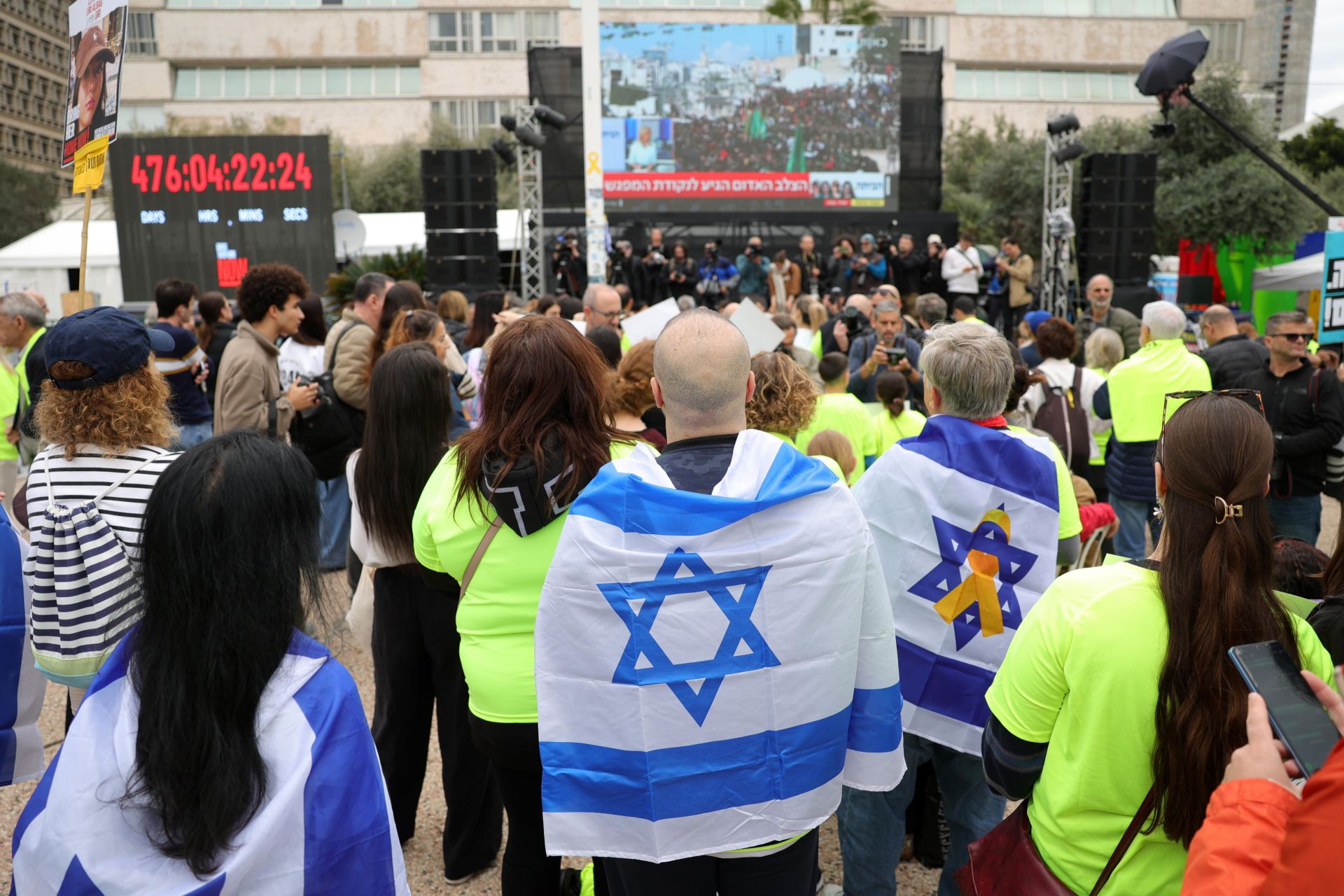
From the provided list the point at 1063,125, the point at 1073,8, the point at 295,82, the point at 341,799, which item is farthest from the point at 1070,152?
the point at 295,82

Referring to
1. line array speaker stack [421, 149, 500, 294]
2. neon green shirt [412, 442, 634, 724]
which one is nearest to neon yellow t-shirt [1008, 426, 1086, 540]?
neon green shirt [412, 442, 634, 724]

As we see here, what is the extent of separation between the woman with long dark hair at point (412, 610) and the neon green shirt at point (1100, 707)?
1847mm

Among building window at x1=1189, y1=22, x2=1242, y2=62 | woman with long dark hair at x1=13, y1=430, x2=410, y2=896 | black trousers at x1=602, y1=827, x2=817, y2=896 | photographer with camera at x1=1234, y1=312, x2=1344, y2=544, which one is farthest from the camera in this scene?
building window at x1=1189, y1=22, x2=1242, y2=62

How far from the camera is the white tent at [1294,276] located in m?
17.9

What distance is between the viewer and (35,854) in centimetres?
142

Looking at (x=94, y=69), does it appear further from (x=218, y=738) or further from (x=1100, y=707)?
(x=1100, y=707)

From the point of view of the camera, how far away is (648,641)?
1.88 metres

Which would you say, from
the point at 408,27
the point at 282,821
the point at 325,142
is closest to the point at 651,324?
the point at 282,821

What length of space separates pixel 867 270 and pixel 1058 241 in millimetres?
3040

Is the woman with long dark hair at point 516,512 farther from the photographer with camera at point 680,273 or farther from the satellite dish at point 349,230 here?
the satellite dish at point 349,230

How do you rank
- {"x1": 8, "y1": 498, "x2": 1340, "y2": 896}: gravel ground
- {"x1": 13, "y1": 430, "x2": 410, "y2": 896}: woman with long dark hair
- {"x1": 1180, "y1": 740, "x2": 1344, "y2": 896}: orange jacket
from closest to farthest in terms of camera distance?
{"x1": 1180, "y1": 740, "x2": 1344, "y2": 896}: orange jacket
{"x1": 13, "y1": 430, "x2": 410, "y2": 896}: woman with long dark hair
{"x1": 8, "y1": 498, "x2": 1340, "y2": 896}: gravel ground

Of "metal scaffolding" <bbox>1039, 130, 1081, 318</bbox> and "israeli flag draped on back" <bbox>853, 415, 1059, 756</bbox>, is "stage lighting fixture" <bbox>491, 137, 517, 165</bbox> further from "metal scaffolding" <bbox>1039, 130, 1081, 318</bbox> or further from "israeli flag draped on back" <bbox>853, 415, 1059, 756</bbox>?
"israeli flag draped on back" <bbox>853, 415, 1059, 756</bbox>

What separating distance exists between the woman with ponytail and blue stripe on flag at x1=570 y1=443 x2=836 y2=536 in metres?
0.52

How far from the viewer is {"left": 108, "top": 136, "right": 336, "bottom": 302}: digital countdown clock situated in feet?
67.1
